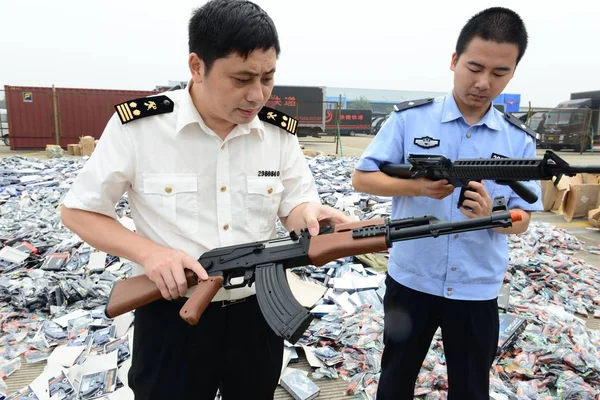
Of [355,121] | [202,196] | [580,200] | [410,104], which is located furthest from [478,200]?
[355,121]

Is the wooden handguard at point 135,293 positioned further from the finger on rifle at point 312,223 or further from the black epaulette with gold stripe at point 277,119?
the black epaulette with gold stripe at point 277,119

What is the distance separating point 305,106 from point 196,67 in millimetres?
20631

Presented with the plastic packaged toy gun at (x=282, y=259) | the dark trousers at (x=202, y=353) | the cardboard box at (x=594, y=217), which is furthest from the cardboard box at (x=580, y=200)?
the dark trousers at (x=202, y=353)

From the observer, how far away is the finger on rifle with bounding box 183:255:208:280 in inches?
56.7

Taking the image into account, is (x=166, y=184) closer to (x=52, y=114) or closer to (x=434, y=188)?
(x=434, y=188)

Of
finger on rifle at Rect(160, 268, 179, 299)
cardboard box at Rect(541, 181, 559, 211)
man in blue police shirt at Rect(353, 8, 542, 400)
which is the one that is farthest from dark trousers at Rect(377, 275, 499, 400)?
cardboard box at Rect(541, 181, 559, 211)

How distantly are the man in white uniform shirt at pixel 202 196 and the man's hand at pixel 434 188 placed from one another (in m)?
0.42

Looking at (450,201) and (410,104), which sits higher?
(410,104)

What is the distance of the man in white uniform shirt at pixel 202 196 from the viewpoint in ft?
4.57

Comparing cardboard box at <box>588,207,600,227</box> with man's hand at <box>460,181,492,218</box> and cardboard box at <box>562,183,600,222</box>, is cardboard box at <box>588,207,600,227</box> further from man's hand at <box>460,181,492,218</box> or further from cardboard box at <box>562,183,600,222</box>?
man's hand at <box>460,181,492,218</box>

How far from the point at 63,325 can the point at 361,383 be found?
8.56 ft

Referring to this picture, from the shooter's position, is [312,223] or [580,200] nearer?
[312,223]

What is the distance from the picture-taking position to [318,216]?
169cm

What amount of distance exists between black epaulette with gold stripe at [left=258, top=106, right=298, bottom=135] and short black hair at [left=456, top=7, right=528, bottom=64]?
2.94 feet
